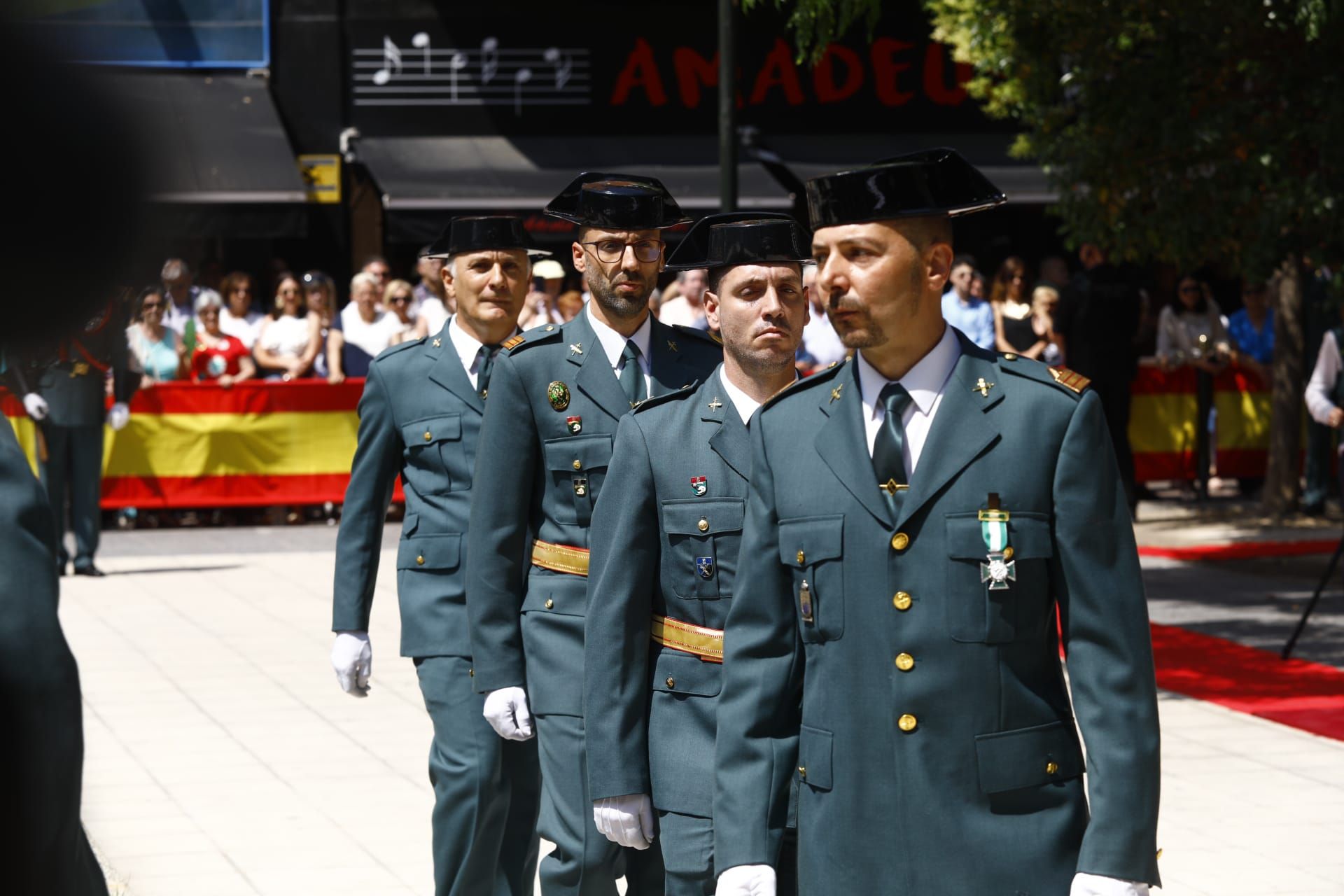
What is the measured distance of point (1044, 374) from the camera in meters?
3.38

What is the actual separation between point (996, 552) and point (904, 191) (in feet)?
2.05

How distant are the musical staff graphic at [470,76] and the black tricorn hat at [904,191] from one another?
20.8 meters

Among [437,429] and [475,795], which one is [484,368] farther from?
[475,795]

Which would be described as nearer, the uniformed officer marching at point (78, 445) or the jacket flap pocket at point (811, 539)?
the jacket flap pocket at point (811, 539)

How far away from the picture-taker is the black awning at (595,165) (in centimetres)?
2209

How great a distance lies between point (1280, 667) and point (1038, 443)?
761 cm

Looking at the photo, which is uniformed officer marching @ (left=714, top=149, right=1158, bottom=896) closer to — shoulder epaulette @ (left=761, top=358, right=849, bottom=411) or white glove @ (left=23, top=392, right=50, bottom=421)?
shoulder epaulette @ (left=761, top=358, right=849, bottom=411)

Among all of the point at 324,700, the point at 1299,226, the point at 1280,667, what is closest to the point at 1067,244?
the point at 1299,226

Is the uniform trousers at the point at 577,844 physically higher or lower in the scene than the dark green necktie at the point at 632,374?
lower

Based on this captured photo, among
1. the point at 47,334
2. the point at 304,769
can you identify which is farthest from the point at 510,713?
the point at 47,334

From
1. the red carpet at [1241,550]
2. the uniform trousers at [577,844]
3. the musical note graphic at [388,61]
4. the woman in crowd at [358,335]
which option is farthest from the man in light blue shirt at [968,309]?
the uniform trousers at [577,844]

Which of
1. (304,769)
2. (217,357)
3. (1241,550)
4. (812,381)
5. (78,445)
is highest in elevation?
(812,381)

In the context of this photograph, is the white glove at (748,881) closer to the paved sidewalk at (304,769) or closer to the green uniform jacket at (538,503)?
the green uniform jacket at (538,503)

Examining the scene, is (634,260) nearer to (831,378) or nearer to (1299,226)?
(831,378)
